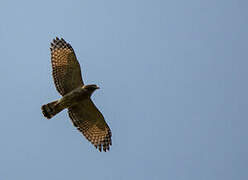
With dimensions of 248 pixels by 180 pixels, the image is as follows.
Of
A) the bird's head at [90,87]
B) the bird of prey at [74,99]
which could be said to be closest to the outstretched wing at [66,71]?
the bird of prey at [74,99]

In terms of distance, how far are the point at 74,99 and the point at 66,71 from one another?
0.94m

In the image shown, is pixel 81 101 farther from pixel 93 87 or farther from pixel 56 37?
pixel 56 37

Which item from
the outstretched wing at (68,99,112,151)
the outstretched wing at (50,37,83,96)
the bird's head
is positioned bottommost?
the outstretched wing at (68,99,112,151)

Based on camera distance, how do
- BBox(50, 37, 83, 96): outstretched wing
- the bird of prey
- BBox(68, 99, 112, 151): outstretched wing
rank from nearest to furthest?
the bird of prey → BBox(50, 37, 83, 96): outstretched wing → BBox(68, 99, 112, 151): outstretched wing

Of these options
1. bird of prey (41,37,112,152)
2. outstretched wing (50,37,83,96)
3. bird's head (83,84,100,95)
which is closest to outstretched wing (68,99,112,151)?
bird of prey (41,37,112,152)

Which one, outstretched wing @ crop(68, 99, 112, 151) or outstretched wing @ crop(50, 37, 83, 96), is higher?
outstretched wing @ crop(50, 37, 83, 96)

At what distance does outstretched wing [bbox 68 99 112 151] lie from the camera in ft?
52.6

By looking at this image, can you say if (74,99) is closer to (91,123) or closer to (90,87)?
(90,87)

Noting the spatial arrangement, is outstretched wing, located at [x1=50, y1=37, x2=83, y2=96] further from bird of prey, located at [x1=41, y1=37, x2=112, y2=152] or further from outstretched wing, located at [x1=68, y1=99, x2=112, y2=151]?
A: outstretched wing, located at [x1=68, y1=99, x2=112, y2=151]

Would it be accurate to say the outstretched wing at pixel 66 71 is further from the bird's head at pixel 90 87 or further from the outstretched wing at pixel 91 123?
the outstretched wing at pixel 91 123

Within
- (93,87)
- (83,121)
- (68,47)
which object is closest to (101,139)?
(83,121)

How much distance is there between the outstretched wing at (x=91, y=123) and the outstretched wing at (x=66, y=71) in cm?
72

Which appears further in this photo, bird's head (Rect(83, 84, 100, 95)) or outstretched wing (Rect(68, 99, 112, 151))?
outstretched wing (Rect(68, 99, 112, 151))

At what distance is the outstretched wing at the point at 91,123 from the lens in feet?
52.6
